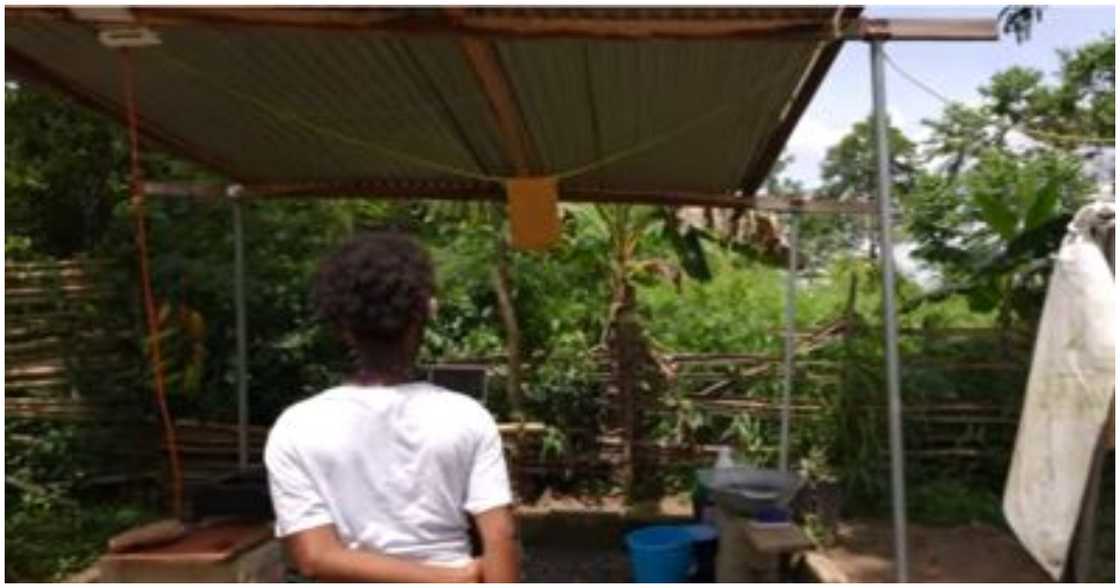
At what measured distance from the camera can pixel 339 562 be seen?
1.87m

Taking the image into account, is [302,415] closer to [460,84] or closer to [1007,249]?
[460,84]

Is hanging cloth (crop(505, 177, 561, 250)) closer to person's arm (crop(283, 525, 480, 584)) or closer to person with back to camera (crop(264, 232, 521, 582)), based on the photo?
person with back to camera (crop(264, 232, 521, 582))

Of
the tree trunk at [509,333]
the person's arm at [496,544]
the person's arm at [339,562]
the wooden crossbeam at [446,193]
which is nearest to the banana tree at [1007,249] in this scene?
the wooden crossbeam at [446,193]

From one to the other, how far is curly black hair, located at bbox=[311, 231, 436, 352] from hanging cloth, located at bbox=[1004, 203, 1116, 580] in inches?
102

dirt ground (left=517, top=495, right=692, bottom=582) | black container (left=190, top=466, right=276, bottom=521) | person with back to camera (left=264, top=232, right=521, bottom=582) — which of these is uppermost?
person with back to camera (left=264, top=232, right=521, bottom=582)

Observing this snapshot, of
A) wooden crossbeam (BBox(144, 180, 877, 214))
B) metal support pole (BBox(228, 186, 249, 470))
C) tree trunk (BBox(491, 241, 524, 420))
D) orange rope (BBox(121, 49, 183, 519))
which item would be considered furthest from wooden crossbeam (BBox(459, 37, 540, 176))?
metal support pole (BBox(228, 186, 249, 470))

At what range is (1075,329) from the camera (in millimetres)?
3625

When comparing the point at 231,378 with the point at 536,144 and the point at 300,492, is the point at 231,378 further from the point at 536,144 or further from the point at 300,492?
the point at 300,492

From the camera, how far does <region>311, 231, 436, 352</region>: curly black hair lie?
1.90m

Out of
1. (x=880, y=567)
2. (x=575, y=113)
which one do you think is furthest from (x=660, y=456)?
(x=575, y=113)

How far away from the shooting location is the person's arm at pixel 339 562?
1.86 meters

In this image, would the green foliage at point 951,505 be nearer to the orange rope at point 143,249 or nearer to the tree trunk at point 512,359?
the tree trunk at point 512,359

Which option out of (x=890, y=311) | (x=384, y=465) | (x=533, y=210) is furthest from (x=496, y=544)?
(x=533, y=210)

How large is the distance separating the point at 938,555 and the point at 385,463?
484 cm
